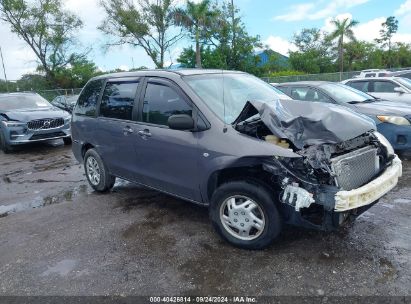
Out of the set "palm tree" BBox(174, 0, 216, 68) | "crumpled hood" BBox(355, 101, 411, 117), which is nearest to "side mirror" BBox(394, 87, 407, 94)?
"crumpled hood" BBox(355, 101, 411, 117)

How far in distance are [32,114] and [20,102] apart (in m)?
1.41

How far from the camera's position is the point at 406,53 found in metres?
51.0

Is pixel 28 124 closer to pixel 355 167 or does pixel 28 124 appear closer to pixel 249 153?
pixel 249 153

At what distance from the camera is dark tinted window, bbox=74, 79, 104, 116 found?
5645 millimetres

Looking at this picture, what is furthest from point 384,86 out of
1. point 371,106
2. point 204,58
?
point 204,58

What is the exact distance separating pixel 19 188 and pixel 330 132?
570 centimetres

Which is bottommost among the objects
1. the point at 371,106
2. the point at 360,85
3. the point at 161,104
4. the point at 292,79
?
the point at 371,106

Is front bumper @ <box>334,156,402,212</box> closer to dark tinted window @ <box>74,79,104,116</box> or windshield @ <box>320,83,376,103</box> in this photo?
windshield @ <box>320,83,376,103</box>

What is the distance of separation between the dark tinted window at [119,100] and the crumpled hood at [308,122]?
1.73 metres

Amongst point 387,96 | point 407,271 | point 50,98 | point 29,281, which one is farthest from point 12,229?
point 50,98

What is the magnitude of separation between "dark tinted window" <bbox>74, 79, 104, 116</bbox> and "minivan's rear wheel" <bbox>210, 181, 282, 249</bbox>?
2871 mm

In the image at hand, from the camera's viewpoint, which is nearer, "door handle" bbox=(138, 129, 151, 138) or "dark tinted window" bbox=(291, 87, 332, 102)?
"door handle" bbox=(138, 129, 151, 138)

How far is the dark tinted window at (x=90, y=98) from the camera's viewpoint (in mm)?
5645

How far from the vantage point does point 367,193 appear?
3.24 m
